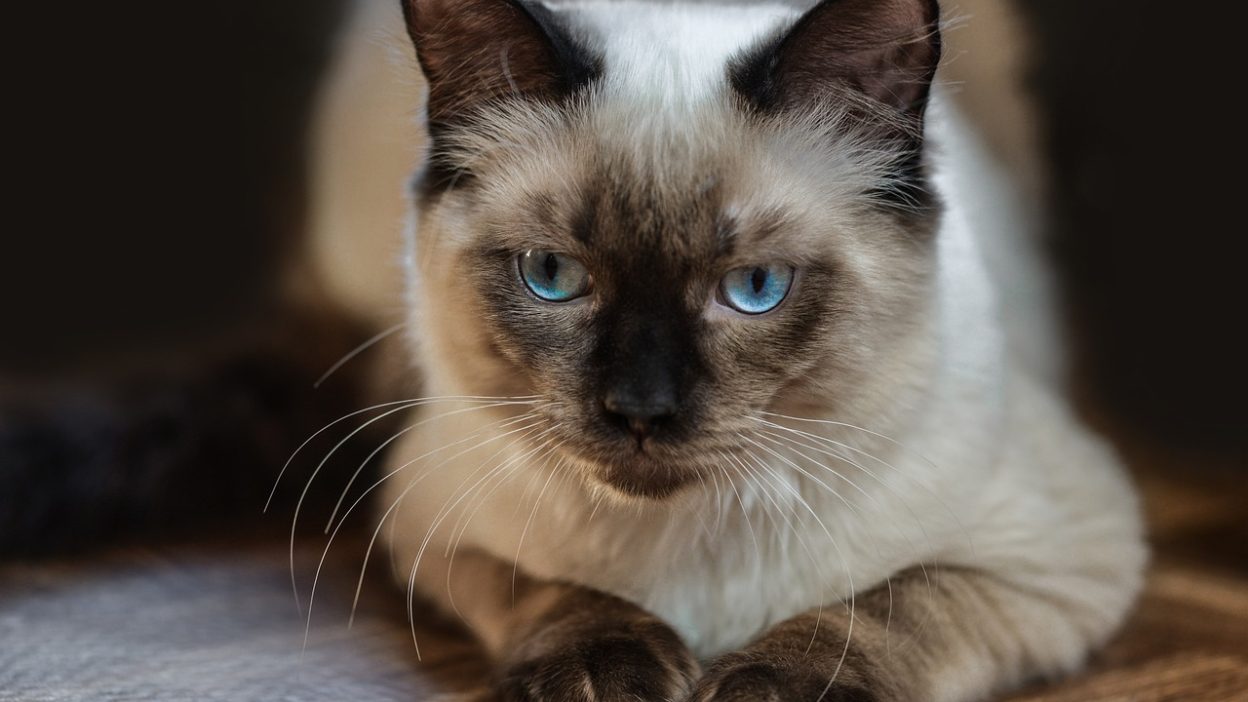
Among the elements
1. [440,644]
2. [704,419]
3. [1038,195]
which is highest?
[1038,195]

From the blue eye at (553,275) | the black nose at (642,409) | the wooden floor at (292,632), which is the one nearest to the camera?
the black nose at (642,409)

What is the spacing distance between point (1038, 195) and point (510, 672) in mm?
1300

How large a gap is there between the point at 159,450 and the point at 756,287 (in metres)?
1.13

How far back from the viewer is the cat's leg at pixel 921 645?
1.20 metres

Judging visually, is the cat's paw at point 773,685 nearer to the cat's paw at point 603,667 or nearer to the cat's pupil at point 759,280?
the cat's paw at point 603,667

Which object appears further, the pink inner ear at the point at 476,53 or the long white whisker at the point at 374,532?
the long white whisker at the point at 374,532

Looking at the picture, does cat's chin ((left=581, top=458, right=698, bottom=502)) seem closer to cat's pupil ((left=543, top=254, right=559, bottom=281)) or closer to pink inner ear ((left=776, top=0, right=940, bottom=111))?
cat's pupil ((left=543, top=254, right=559, bottom=281))

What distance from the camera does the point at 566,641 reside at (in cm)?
128

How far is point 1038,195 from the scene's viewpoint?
6.78 ft

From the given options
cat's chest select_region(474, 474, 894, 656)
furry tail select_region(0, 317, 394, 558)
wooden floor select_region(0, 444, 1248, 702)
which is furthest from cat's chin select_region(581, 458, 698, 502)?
furry tail select_region(0, 317, 394, 558)

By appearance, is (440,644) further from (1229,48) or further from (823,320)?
(1229,48)

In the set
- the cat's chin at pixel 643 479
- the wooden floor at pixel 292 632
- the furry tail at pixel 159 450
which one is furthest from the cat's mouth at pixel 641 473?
the furry tail at pixel 159 450

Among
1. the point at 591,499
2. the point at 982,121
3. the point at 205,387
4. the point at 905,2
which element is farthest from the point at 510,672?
the point at 982,121

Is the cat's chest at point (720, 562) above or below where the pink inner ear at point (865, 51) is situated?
below
